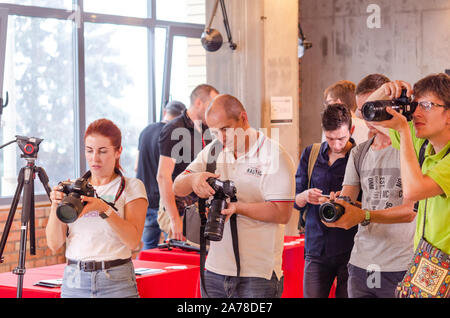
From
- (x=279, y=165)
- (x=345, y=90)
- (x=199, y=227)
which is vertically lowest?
(x=199, y=227)

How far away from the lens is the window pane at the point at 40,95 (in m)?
5.65

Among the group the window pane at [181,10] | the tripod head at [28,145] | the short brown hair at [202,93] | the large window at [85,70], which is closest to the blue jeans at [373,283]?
the tripod head at [28,145]

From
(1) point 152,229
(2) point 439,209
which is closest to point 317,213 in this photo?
(2) point 439,209

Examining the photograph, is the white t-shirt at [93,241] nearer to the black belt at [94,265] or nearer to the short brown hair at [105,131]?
the black belt at [94,265]

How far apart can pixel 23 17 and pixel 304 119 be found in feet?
11.6

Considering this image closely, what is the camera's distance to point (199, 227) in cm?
274

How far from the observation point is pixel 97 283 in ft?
8.41

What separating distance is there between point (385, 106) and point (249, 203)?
811 millimetres

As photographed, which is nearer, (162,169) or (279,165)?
(279,165)

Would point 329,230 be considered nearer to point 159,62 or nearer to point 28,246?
point 28,246

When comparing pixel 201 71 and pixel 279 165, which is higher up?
pixel 201 71

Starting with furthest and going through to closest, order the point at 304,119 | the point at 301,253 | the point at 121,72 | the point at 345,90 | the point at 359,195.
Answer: the point at 304,119 → the point at 121,72 → the point at 301,253 → the point at 345,90 → the point at 359,195

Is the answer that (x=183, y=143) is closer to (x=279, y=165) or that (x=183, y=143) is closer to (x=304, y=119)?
(x=279, y=165)
